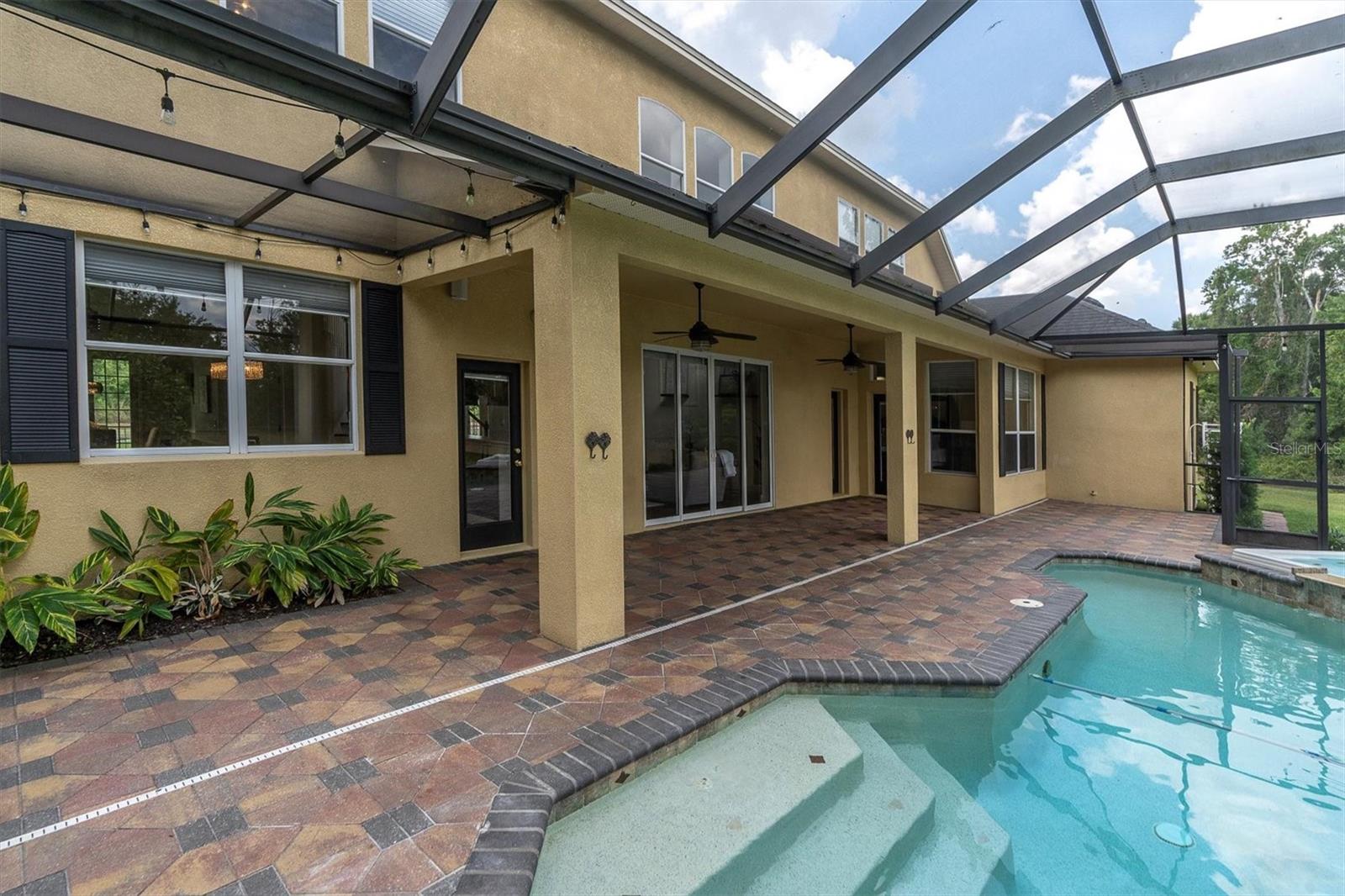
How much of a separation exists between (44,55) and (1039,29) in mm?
7021

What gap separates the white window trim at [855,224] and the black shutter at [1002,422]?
327 centimetres

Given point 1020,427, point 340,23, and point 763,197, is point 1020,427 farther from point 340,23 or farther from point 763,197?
point 340,23

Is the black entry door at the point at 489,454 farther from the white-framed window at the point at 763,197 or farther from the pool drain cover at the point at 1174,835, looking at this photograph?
the pool drain cover at the point at 1174,835

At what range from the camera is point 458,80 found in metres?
5.70

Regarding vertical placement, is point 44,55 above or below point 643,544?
above

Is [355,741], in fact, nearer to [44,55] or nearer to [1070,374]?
[44,55]

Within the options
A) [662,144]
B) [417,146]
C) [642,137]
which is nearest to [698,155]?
[662,144]

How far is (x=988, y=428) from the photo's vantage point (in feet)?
32.4

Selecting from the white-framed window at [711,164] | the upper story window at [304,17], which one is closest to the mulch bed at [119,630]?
the upper story window at [304,17]

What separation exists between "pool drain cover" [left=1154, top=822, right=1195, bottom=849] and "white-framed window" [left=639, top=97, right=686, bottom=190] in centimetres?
745

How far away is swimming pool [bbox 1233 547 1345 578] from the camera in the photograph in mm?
6176

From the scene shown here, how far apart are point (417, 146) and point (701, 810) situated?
423cm

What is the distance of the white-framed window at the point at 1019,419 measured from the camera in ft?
34.1

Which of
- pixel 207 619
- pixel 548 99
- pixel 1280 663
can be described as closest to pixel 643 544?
pixel 207 619
